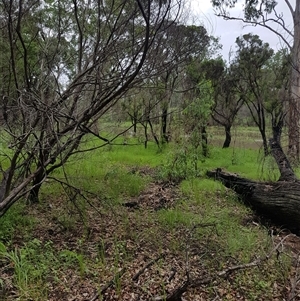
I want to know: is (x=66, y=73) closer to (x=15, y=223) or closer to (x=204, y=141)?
(x=15, y=223)

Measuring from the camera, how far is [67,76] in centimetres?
621

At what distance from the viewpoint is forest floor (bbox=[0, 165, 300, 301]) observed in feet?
9.21

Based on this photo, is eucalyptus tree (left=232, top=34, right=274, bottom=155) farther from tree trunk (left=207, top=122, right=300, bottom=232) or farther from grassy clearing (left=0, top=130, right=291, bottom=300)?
grassy clearing (left=0, top=130, right=291, bottom=300)

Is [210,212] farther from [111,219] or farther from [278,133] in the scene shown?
[278,133]

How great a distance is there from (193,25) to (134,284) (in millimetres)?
4750

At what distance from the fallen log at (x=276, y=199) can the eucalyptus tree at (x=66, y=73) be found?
2.53 metres

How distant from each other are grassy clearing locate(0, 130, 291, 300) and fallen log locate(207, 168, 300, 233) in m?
0.25

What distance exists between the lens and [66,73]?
235 inches

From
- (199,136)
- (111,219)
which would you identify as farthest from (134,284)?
(199,136)

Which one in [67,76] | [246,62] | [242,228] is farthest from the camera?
[246,62]

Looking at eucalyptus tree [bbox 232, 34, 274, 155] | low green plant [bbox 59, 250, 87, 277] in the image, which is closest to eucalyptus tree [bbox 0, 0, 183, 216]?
low green plant [bbox 59, 250, 87, 277]

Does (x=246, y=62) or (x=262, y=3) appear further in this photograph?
(x=246, y=62)

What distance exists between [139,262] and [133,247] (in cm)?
36

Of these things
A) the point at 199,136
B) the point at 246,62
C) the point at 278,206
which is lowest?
the point at 278,206
